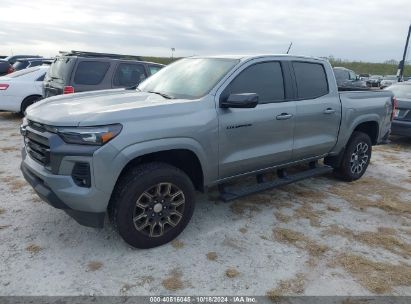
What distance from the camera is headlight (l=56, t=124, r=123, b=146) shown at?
303cm

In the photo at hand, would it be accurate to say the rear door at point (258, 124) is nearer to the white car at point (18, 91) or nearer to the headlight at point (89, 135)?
the headlight at point (89, 135)

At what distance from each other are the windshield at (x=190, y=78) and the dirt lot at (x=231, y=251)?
57.6 inches

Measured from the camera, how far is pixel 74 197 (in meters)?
3.09

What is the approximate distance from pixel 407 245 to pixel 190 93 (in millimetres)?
2806

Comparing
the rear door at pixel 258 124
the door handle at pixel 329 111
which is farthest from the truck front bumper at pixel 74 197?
the door handle at pixel 329 111

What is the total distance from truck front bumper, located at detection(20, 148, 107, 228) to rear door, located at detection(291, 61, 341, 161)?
2570 mm

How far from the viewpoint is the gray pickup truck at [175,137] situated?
3094mm

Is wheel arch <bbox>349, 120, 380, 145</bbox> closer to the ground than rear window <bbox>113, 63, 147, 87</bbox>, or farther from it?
closer to the ground

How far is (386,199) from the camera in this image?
5.19 meters

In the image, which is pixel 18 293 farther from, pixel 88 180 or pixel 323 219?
pixel 323 219

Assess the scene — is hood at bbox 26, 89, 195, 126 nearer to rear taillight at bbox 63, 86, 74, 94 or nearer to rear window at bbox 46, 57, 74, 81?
rear taillight at bbox 63, 86, 74, 94

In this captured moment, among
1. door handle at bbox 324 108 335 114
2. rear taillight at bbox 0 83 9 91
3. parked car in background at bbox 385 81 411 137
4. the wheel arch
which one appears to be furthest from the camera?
rear taillight at bbox 0 83 9 91

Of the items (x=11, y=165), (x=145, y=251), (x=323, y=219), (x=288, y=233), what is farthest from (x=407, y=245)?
(x=11, y=165)

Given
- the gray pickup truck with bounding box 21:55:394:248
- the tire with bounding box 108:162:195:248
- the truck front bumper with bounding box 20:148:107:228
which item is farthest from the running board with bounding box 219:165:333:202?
the truck front bumper with bounding box 20:148:107:228
